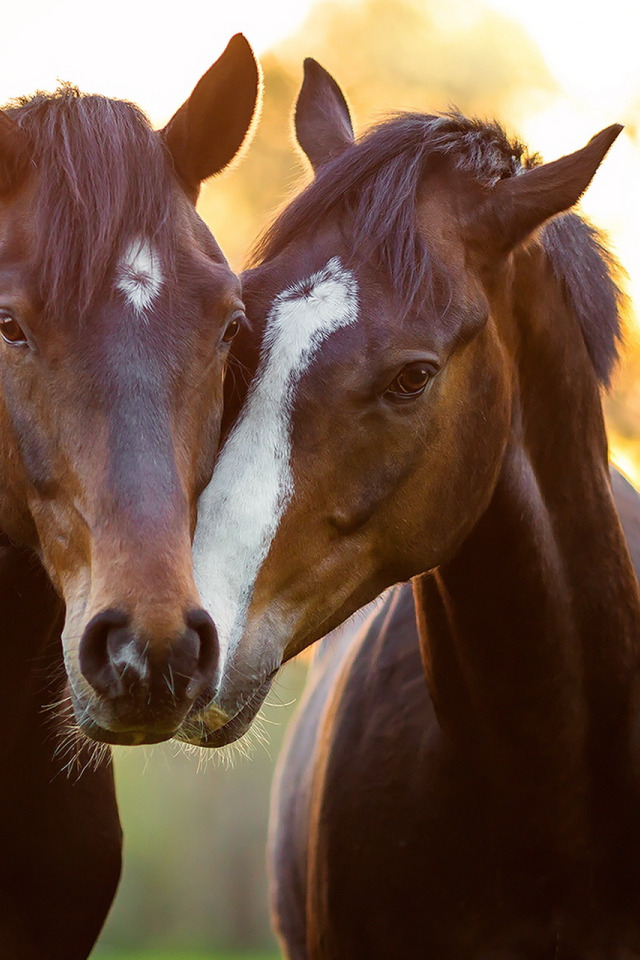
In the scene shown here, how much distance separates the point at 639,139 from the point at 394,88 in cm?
479

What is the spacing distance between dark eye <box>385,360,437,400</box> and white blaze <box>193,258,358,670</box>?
0.21 m

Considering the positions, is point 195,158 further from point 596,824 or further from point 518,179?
point 596,824

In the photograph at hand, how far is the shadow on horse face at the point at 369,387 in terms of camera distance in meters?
3.13

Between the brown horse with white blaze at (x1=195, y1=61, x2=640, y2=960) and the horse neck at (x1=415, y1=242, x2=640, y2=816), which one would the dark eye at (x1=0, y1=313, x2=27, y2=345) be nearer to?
the brown horse with white blaze at (x1=195, y1=61, x2=640, y2=960)

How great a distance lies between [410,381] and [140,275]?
790 millimetres

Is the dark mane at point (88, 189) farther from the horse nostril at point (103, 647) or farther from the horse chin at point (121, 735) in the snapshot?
the horse chin at point (121, 735)

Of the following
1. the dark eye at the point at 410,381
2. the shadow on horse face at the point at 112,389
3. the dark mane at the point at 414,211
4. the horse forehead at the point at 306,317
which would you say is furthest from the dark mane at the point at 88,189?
the dark eye at the point at 410,381

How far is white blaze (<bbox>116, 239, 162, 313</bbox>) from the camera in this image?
121 inches

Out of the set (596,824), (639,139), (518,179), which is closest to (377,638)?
(596,824)

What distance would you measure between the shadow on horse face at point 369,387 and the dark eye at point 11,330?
62 cm

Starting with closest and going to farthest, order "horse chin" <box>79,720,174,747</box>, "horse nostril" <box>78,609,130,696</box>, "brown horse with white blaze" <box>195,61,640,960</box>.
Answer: "horse nostril" <box>78,609,130,696</box>
"horse chin" <box>79,720,174,747</box>
"brown horse with white blaze" <box>195,61,640,960</box>

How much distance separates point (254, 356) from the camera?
3.35 metres

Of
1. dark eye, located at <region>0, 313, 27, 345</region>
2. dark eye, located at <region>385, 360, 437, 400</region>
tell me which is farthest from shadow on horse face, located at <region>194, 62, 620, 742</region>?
dark eye, located at <region>0, 313, 27, 345</region>

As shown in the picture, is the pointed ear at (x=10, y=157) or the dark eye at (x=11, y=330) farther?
the pointed ear at (x=10, y=157)
